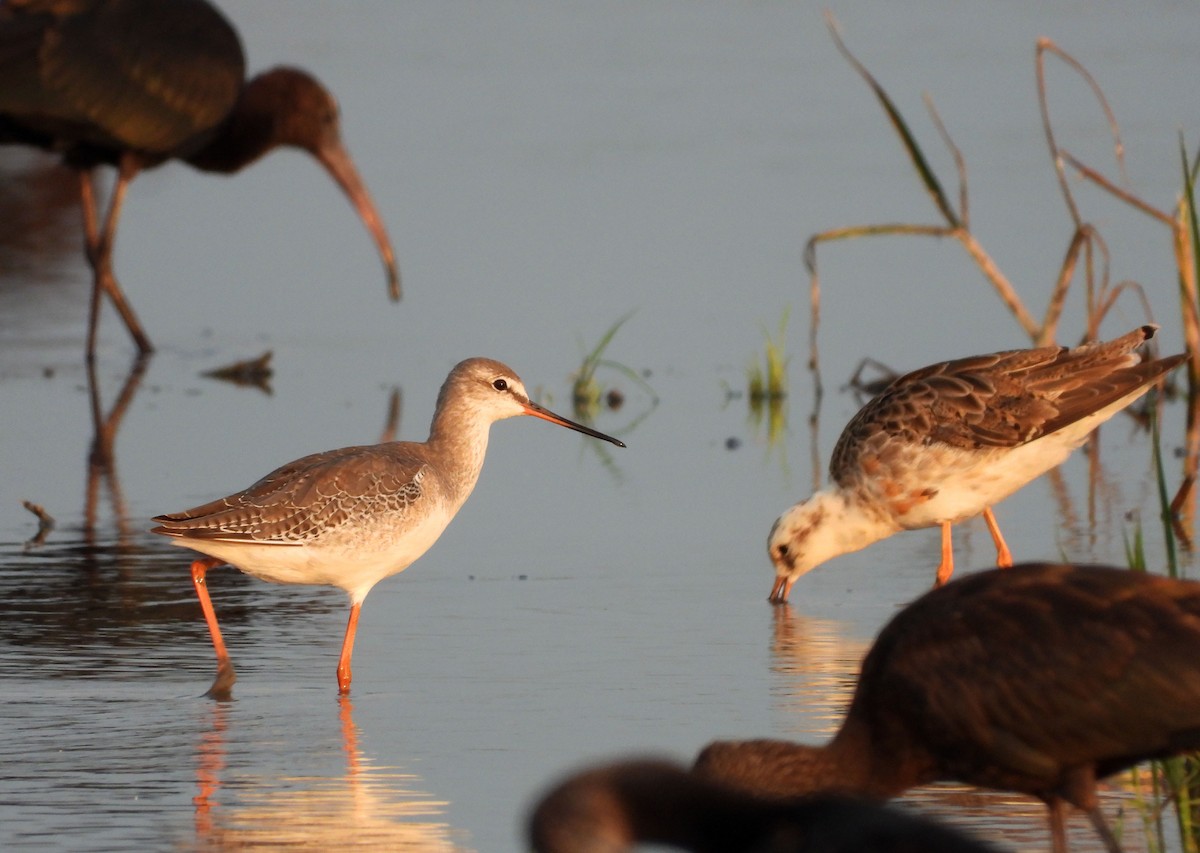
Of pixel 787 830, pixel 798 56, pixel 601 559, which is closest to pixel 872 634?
pixel 601 559

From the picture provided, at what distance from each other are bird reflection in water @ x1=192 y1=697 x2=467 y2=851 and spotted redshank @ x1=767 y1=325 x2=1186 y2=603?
3.06 m

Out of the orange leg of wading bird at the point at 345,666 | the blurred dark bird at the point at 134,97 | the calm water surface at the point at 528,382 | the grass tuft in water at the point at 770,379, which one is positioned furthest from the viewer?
the blurred dark bird at the point at 134,97

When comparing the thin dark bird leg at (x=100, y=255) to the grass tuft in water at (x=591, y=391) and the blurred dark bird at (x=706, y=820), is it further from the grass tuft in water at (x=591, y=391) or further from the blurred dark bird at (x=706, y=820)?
the blurred dark bird at (x=706, y=820)

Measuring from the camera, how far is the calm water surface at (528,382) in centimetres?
741

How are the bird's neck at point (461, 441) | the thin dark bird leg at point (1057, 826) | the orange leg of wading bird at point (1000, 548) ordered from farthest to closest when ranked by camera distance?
1. the orange leg of wading bird at point (1000, 548)
2. the bird's neck at point (461, 441)
3. the thin dark bird leg at point (1057, 826)

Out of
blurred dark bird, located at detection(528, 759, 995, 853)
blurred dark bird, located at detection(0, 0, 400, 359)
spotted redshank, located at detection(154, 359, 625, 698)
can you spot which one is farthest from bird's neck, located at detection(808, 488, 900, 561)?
blurred dark bird, located at detection(0, 0, 400, 359)

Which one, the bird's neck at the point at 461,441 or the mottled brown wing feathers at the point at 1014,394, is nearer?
the bird's neck at the point at 461,441

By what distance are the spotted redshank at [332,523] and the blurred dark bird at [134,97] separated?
684 cm

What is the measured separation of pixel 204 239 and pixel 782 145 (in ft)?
18.3

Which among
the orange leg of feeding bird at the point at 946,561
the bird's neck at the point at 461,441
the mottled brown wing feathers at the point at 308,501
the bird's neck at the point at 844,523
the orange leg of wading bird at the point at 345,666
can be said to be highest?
the bird's neck at the point at 461,441

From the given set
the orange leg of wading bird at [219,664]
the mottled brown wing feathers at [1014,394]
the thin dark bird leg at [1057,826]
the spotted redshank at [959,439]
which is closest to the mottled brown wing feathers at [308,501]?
the orange leg of wading bird at [219,664]

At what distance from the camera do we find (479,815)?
6664mm

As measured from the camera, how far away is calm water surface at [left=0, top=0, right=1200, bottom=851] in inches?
292

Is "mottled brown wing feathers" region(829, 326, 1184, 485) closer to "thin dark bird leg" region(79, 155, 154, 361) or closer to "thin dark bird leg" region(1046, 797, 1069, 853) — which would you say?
"thin dark bird leg" region(1046, 797, 1069, 853)
